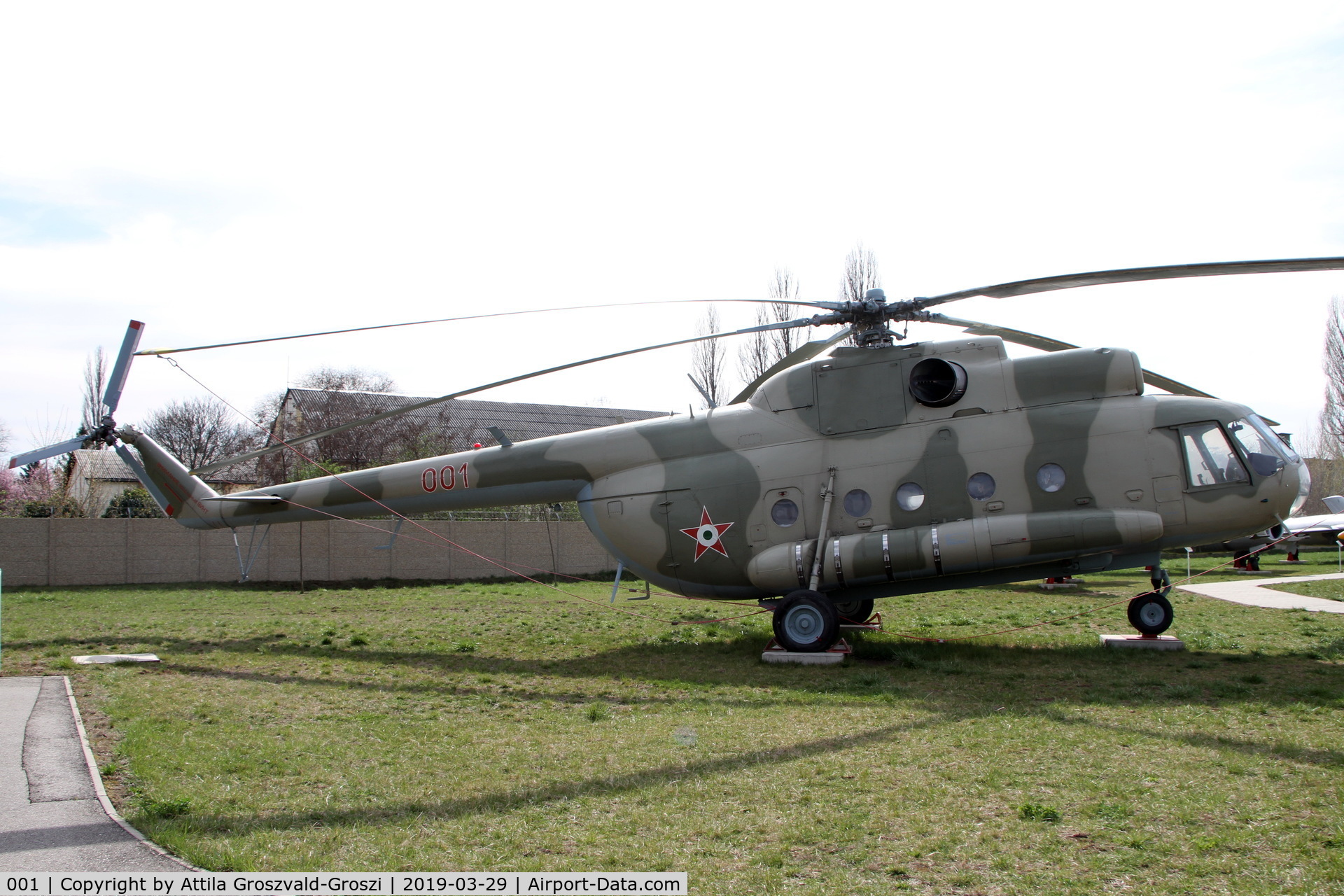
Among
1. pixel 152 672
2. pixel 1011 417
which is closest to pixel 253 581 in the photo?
pixel 152 672

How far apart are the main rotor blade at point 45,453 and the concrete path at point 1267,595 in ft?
72.5

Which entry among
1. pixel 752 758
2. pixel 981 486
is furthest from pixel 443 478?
pixel 752 758

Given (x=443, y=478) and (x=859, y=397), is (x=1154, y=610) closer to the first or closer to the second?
(x=859, y=397)

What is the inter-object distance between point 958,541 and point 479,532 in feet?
72.9

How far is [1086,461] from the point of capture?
1134cm

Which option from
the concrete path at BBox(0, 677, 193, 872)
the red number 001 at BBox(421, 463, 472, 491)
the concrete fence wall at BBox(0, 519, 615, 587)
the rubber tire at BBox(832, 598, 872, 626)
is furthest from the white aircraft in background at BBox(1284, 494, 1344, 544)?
the concrete path at BBox(0, 677, 193, 872)

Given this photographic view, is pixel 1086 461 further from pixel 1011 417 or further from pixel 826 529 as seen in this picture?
pixel 826 529

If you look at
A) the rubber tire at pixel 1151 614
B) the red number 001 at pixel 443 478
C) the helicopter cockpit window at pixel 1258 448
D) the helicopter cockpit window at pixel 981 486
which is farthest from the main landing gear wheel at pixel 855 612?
the red number 001 at pixel 443 478

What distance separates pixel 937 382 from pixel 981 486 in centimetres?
157

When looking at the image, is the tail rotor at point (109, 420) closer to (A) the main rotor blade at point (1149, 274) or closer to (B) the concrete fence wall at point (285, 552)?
(B) the concrete fence wall at point (285, 552)

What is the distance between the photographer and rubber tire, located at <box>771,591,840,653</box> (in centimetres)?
1157

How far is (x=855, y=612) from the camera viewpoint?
14.6 m

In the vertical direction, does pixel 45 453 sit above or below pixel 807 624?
above

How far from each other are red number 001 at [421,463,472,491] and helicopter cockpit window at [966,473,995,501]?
7742mm
